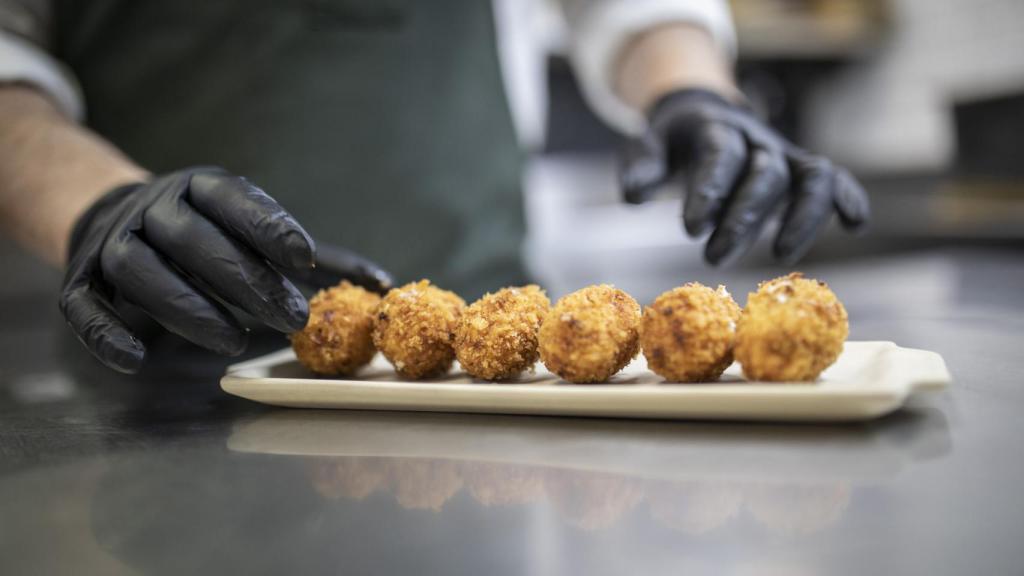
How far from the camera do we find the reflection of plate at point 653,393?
0.76 m

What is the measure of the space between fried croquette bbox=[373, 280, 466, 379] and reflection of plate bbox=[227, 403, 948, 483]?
11 cm

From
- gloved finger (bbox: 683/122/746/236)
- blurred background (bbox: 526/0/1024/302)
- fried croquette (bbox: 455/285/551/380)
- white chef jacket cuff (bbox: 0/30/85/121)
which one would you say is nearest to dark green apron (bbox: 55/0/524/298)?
white chef jacket cuff (bbox: 0/30/85/121)

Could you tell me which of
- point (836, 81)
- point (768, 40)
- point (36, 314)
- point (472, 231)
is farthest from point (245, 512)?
point (836, 81)

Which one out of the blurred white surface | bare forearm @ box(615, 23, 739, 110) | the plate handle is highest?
the blurred white surface

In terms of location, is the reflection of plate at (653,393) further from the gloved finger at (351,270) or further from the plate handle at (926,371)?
the gloved finger at (351,270)

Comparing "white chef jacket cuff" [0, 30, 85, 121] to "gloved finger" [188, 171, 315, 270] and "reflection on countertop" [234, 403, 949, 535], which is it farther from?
"reflection on countertop" [234, 403, 949, 535]

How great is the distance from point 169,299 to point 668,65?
4.33 ft

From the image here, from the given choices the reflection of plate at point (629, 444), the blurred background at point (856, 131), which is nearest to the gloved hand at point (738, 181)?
the reflection of plate at point (629, 444)

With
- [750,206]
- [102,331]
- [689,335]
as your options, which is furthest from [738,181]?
[102,331]

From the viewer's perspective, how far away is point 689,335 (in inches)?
34.6

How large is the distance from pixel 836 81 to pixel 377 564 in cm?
500

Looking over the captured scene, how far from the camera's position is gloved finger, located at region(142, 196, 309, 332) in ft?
3.25

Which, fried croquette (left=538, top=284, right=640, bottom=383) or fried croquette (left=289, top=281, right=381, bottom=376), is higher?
fried croquette (left=538, top=284, right=640, bottom=383)

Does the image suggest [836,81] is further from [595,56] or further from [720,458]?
[720,458]
